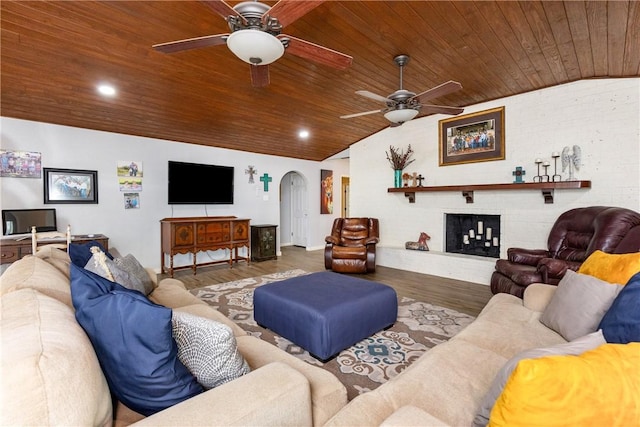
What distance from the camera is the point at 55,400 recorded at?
26.5 inches

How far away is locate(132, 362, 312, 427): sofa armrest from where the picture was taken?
0.84 metres

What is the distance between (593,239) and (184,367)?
149 inches

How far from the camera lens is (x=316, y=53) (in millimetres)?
2064

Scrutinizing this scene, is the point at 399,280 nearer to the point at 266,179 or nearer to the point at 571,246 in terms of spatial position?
the point at 571,246

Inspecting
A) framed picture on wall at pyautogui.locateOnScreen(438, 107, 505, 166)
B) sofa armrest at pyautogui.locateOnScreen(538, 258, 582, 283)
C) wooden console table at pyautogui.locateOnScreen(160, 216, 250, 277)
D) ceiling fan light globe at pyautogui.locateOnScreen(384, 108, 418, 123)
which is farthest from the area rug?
framed picture on wall at pyautogui.locateOnScreen(438, 107, 505, 166)

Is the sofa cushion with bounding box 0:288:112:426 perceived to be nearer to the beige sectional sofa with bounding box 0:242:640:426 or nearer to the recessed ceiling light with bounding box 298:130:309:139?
the beige sectional sofa with bounding box 0:242:640:426

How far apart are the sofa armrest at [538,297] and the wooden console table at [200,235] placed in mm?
4607

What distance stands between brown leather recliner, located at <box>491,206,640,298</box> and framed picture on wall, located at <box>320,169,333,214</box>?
4736 millimetres

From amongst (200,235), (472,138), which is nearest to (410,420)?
(472,138)

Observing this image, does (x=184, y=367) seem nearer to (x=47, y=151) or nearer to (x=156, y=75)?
(x=156, y=75)

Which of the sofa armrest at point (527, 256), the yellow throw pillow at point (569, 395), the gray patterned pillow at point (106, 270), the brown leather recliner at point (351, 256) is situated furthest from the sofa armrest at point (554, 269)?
the gray patterned pillow at point (106, 270)

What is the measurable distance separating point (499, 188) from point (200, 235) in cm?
476

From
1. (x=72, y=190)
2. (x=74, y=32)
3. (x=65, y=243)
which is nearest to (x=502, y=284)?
(x=74, y=32)

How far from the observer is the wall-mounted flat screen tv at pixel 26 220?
3693mm
